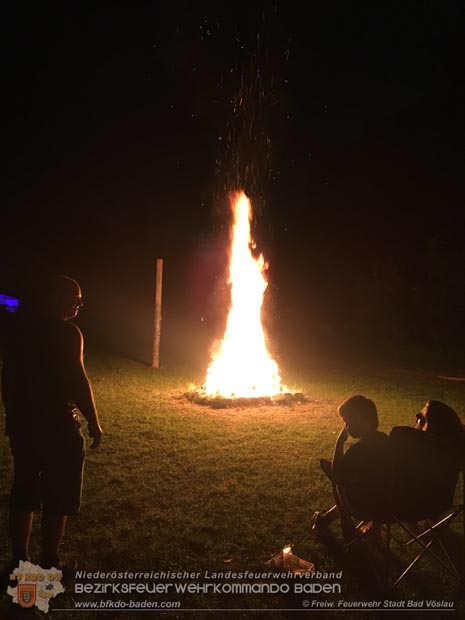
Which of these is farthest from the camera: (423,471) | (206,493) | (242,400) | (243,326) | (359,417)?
(243,326)

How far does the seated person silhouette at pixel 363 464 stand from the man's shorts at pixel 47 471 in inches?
79.6

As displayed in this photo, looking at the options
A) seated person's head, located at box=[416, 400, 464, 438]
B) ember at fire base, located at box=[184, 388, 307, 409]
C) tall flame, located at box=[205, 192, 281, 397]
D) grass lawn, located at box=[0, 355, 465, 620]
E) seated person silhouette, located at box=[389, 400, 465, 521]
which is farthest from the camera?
tall flame, located at box=[205, 192, 281, 397]

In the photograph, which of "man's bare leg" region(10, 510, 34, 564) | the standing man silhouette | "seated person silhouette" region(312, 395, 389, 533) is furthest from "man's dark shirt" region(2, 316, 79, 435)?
"seated person silhouette" region(312, 395, 389, 533)

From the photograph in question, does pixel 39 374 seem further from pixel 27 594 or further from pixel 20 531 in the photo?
pixel 27 594

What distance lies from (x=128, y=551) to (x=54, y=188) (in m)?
32.1

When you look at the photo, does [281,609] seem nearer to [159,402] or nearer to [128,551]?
[128,551]

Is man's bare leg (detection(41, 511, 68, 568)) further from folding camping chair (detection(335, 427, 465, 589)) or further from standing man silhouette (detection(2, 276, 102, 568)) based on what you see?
folding camping chair (detection(335, 427, 465, 589))

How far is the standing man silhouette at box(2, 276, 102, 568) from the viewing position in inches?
144

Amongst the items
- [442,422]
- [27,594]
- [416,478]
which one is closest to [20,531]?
[27,594]

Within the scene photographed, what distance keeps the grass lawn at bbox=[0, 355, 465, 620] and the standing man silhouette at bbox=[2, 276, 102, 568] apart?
0.75 metres

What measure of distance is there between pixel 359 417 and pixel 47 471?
2402mm

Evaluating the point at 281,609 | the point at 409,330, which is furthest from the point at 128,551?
the point at 409,330

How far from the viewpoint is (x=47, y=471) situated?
3.67 metres

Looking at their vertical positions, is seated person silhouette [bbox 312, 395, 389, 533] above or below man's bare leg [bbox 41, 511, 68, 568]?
above
